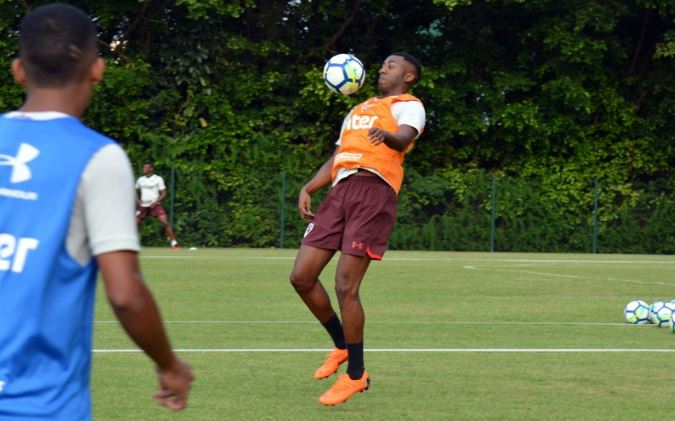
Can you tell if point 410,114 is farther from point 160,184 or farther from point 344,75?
point 160,184

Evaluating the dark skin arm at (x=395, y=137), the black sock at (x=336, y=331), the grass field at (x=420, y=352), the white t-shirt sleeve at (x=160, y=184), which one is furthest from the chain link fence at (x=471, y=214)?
the dark skin arm at (x=395, y=137)

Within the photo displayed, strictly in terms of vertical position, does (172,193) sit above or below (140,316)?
below

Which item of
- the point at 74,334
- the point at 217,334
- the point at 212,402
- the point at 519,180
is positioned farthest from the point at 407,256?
the point at 74,334

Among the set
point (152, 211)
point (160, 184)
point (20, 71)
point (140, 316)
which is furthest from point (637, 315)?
point (152, 211)

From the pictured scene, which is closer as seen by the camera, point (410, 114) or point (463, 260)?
point (410, 114)

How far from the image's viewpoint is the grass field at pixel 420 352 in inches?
299

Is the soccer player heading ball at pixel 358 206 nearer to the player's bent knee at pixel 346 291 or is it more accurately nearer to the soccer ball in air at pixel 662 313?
the player's bent knee at pixel 346 291

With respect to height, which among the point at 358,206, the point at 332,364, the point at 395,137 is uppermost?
the point at 395,137

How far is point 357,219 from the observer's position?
8102 millimetres

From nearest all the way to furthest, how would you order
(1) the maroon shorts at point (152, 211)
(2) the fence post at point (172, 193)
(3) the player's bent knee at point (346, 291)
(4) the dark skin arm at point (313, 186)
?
(3) the player's bent knee at point (346, 291) → (4) the dark skin arm at point (313, 186) → (1) the maroon shorts at point (152, 211) → (2) the fence post at point (172, 193)

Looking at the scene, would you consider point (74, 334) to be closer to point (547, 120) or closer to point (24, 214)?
point (24, 214)

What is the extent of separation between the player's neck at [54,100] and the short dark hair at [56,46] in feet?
0.06

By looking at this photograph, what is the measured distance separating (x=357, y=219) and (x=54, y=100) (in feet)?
16.4

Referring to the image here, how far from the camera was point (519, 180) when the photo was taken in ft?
108
